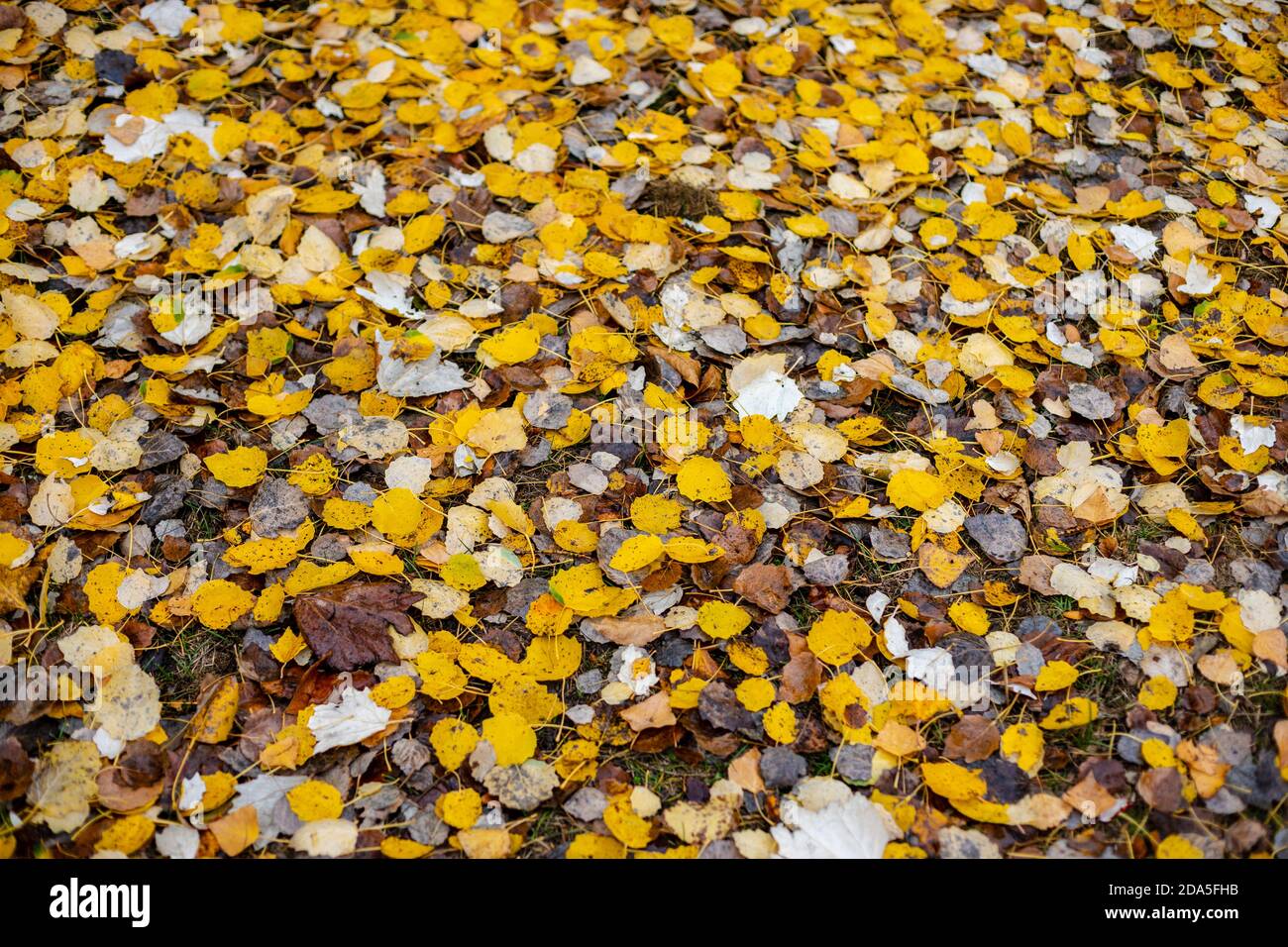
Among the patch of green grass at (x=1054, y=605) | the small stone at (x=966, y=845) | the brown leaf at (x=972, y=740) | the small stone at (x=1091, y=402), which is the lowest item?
the small stone at (x=966, y=845)

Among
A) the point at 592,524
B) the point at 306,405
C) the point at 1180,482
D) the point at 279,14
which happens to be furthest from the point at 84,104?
the point at 1180,482

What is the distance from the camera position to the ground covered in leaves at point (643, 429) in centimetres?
158

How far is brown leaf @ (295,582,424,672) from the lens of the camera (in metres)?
1.69

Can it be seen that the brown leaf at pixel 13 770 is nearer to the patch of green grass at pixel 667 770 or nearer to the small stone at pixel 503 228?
the patch of green grass at pixel 667 770

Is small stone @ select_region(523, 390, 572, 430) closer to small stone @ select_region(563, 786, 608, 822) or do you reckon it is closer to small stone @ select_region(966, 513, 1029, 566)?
small stone @ select_region(563, 786, 608, 822)

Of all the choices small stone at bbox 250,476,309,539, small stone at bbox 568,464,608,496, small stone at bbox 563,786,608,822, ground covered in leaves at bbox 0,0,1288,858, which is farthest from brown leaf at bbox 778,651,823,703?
small stone at bbox 250,476,309,539

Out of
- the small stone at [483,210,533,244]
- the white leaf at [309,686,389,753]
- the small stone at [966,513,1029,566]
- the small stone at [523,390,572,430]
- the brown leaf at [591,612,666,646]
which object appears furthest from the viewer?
the small stone at [483,210,533,244]

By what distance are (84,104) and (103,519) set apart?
134 centimetres

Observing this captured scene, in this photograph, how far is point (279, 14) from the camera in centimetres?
274

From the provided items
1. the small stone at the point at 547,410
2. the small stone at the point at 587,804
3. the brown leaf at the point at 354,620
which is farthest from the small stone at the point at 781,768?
the small stone at the point at 547,410

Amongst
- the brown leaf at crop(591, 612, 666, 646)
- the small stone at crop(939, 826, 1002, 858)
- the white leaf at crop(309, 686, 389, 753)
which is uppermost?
the brown leaf at crop(591, 612, 666, 646)

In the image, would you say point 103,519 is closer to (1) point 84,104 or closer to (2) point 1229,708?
(1) point 84,104

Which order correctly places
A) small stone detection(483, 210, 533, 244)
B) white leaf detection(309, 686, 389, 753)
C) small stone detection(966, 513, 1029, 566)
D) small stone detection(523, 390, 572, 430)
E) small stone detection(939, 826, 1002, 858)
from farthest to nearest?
small stone detection(483, 210, 533, 244)
small stone detection(523, 390, 572, 430)
small stone detection(966, 513, 1029, 566)
white leaf detection(309, 686, 389, 753)
small stone detection(939, 826, 1002, 858)

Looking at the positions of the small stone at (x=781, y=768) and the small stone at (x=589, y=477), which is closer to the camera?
the small stone at (x=781, y=768)
